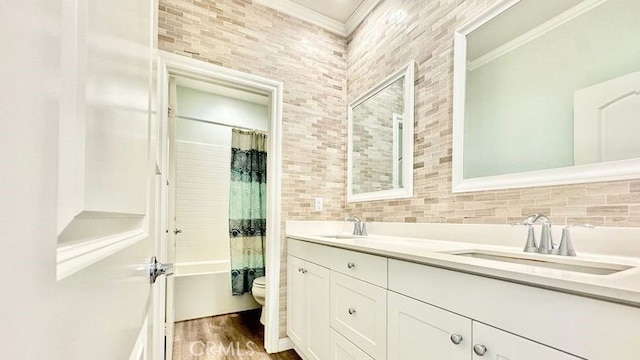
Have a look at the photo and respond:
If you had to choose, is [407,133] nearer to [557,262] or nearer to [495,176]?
[495,176]

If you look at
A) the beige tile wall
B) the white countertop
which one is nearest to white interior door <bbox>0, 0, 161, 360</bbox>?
the white countertop

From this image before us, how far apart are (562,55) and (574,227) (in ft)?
2.38

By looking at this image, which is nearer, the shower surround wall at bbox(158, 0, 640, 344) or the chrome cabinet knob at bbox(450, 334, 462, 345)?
the chrome cabinet knob at bbox(450, 334, 462, 345)

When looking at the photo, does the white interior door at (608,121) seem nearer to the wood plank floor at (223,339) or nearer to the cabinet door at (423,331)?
the cabinet door at (423,331)

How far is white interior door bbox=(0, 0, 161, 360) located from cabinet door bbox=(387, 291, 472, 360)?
84 cm

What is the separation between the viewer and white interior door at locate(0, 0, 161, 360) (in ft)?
0.53

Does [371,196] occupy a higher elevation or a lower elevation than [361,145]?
lower

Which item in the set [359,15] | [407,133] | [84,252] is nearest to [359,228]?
[407,133]

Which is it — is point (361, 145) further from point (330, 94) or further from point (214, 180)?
point (214, 180)

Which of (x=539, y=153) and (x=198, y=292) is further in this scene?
(x=198, y=292)

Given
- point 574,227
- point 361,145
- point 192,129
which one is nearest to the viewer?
point 574,227

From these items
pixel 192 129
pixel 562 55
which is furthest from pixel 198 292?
pixel 562 55

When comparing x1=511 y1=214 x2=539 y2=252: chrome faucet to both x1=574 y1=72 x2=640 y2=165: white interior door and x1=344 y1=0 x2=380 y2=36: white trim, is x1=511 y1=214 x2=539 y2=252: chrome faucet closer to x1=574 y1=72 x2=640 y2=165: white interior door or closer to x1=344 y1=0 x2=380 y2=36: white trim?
x1=574 y1=72 x2=640 y2=165: white interior door

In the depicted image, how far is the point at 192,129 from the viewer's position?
313 cm
